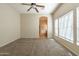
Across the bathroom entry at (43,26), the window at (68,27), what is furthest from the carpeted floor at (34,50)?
the bathroom entry at (43,26)

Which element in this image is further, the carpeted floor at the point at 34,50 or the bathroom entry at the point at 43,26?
the bathroom entry at the point at 43,26

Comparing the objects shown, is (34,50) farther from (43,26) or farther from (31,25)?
(43,26)

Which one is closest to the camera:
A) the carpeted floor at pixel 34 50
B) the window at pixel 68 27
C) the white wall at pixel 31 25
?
the carpeted floor at pixel 34 50

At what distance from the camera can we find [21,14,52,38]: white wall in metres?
11.2

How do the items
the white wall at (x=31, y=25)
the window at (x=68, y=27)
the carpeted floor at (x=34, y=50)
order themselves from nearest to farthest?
the carpeted floor at (x=34, y=50), the window at (x=68, y=27), the white wall at (x=31, y=25)

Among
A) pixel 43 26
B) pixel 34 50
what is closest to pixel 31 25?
pixel 43 26

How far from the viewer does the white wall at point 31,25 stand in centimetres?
1117

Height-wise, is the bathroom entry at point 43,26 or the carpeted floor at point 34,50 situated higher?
the bathroom entry at point 43,26

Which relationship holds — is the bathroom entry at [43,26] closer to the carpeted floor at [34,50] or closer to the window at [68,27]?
the window at [68,27]

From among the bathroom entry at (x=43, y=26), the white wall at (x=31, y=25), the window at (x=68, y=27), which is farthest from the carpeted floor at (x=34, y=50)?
the bathroom entry at (x=43, y=26)

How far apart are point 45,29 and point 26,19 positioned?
1870 millimetres

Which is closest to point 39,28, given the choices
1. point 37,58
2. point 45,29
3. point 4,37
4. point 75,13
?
point 45,29

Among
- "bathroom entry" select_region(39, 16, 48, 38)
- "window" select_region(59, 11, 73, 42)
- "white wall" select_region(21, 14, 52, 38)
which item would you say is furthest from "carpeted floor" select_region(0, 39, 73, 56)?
"bathroom entry" select_region(39, 16, 48, 38)

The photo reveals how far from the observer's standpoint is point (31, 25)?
445 inches
